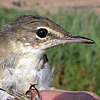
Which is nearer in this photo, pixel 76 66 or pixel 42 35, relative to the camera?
pixel 42 35

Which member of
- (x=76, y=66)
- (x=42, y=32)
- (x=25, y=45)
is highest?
(x=42, y=32)

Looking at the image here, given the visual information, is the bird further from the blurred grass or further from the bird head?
the blurred grass

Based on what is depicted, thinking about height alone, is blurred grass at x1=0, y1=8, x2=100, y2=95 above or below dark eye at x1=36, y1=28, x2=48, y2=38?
below

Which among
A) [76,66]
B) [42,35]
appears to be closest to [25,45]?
[42,35]

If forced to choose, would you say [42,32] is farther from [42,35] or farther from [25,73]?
[25,73]

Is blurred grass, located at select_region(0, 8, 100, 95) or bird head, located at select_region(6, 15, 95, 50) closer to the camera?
bird head, located at select_region(6, 15, 95, 50)

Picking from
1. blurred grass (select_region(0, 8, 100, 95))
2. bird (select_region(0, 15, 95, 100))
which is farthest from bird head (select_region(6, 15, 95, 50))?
blurred grass (select_region(0, 8, 100, 95))

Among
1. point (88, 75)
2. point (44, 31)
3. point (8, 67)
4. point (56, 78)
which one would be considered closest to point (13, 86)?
point (8, 67)

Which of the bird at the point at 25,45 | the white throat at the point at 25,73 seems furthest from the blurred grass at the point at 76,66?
the bird at the point at 25,45
